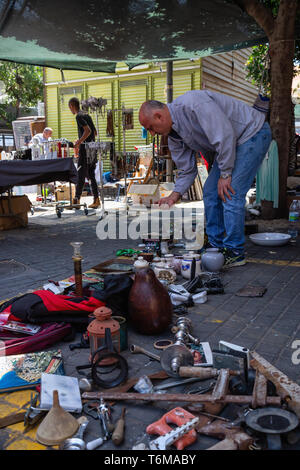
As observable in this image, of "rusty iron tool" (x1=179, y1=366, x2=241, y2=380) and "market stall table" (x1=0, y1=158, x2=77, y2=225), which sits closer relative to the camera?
"rusty iron tool" (x1=179, y1=366, x2=241, y2=380)

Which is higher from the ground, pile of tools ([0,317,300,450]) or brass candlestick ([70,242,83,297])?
brass candlestick ([70,242,83,297])

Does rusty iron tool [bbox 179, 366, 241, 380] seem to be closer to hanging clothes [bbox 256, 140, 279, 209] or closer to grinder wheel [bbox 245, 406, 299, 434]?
grinder wheel [bbox 245, 406, 299, 434]

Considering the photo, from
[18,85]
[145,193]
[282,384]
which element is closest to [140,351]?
[282,384]

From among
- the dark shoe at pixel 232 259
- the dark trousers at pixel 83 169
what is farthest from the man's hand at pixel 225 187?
the dark trousers at pixel 83 169

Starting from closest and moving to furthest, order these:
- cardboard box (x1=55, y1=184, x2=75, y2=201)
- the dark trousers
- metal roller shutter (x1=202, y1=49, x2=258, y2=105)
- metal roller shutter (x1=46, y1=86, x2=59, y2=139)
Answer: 1. the dark trousers
2. cardboard box (x1=55, y1=184, x2=75, y2=201)
3. metal roller shutter (x1=202, y1=49, x2=258, y2=105)
4. metal roller shutter (x1=46, y1=86, x2=59, y2=139)

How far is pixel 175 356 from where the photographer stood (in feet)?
7.45

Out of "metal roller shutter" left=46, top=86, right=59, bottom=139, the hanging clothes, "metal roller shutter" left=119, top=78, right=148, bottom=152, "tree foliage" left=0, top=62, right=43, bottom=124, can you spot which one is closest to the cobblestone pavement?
the hanging clothes

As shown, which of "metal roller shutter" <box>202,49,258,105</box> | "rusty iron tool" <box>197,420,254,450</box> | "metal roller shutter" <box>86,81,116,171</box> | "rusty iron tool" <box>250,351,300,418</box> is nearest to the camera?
"rusty iron tool" <box>197,420,254,450</box>

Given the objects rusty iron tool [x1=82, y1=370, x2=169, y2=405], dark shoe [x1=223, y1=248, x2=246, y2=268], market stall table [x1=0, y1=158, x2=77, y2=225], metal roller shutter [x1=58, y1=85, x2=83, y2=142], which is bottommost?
rusty iron tool [x1=82, y1=370, x2=169, y2=405]

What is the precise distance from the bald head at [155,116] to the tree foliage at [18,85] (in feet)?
74.9

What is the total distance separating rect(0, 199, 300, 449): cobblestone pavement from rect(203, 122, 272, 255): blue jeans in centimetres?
38

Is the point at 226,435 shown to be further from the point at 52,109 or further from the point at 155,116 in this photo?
the point at 52,109

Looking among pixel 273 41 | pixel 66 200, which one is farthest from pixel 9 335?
pixel 66 200

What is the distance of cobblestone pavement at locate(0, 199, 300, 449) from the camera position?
227 centimetres
